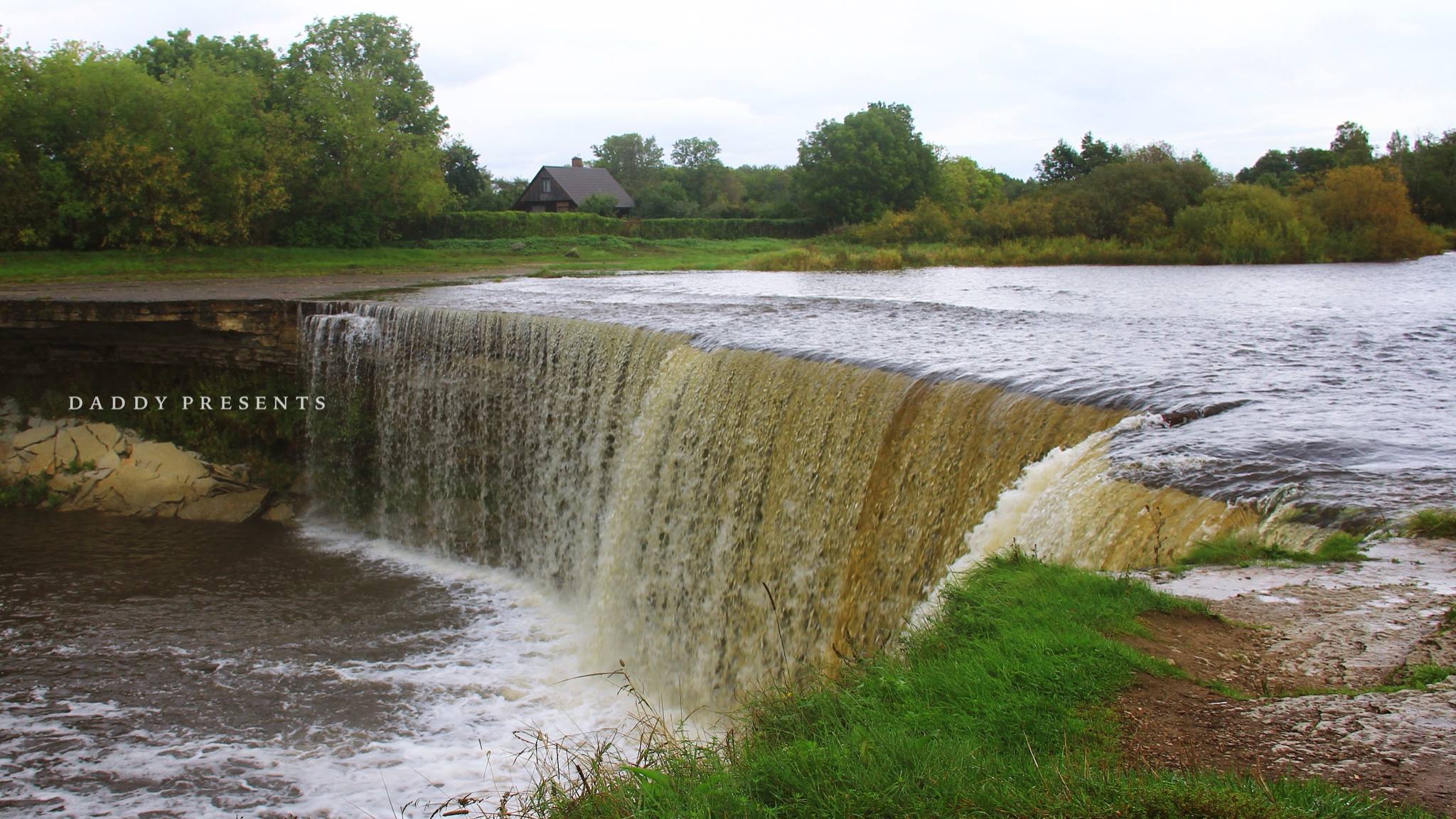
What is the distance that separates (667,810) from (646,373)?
7.40 metres

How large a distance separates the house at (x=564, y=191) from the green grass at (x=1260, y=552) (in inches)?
2326

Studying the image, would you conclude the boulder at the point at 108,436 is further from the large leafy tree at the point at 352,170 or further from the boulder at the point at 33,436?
the large leafy tree at the point at 352,170

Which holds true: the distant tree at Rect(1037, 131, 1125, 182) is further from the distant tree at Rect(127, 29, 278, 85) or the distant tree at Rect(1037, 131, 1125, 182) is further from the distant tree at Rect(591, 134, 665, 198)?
the distant tree at Rect(591, 134, 665, 198)

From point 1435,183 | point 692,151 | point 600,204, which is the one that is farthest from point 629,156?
point 1435,183

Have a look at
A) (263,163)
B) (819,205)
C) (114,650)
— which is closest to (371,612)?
(114,650)

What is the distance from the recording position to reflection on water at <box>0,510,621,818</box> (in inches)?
260

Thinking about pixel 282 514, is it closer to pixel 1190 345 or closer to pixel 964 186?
pixel 1190 345

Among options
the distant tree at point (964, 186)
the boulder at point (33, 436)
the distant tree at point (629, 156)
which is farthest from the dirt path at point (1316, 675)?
the distant tree at point (629, 156)

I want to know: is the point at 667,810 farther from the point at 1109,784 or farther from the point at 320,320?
the point at 320,320

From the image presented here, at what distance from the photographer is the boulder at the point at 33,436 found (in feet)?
46.3

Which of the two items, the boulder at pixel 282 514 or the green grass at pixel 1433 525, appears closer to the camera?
the green grass at pixel 1433 525

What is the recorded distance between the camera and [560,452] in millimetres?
11281

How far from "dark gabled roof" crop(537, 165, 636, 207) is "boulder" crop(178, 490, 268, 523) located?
4918 cm

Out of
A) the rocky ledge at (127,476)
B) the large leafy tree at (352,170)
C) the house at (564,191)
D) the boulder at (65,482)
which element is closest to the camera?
the rocky ledge at (127,476)
